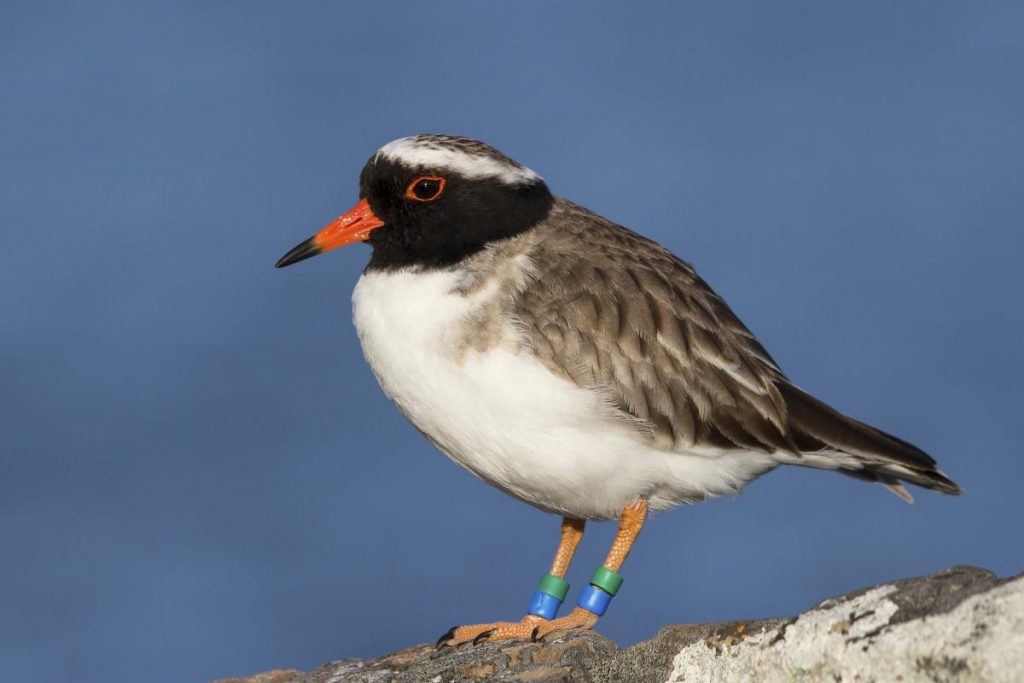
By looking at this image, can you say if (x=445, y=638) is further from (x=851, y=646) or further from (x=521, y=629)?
(x=851, y=646)

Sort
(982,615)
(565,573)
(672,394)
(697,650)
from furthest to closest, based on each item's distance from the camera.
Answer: (565,573) → (672,394) → (697,650) → (982,615)

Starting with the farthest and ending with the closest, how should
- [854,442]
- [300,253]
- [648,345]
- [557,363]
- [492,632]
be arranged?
[300,253] < [492,632] < [854,442] < [648,345] < [557,363]

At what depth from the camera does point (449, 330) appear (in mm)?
10523

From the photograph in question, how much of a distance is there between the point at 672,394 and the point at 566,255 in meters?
1.49

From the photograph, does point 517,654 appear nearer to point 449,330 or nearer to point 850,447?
point 449,330

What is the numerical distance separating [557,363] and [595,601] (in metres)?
2.24

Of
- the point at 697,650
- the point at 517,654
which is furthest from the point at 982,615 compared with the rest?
the point at 517,654

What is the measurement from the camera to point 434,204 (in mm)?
11250

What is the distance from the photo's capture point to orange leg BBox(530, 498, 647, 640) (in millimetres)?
11047

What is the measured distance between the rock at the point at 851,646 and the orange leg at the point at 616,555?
114 cm

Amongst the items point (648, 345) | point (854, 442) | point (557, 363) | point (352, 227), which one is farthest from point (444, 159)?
point (854, 442)

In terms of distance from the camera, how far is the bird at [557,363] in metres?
10.5

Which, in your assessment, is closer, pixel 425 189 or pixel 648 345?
pixel 648 345

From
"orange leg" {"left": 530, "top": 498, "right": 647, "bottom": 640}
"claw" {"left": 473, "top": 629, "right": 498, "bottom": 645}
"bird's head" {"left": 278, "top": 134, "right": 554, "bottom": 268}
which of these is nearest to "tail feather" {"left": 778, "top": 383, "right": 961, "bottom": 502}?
"orange leg" {"left": 530, "top": 498, "right": 647, "bottom": 640}
